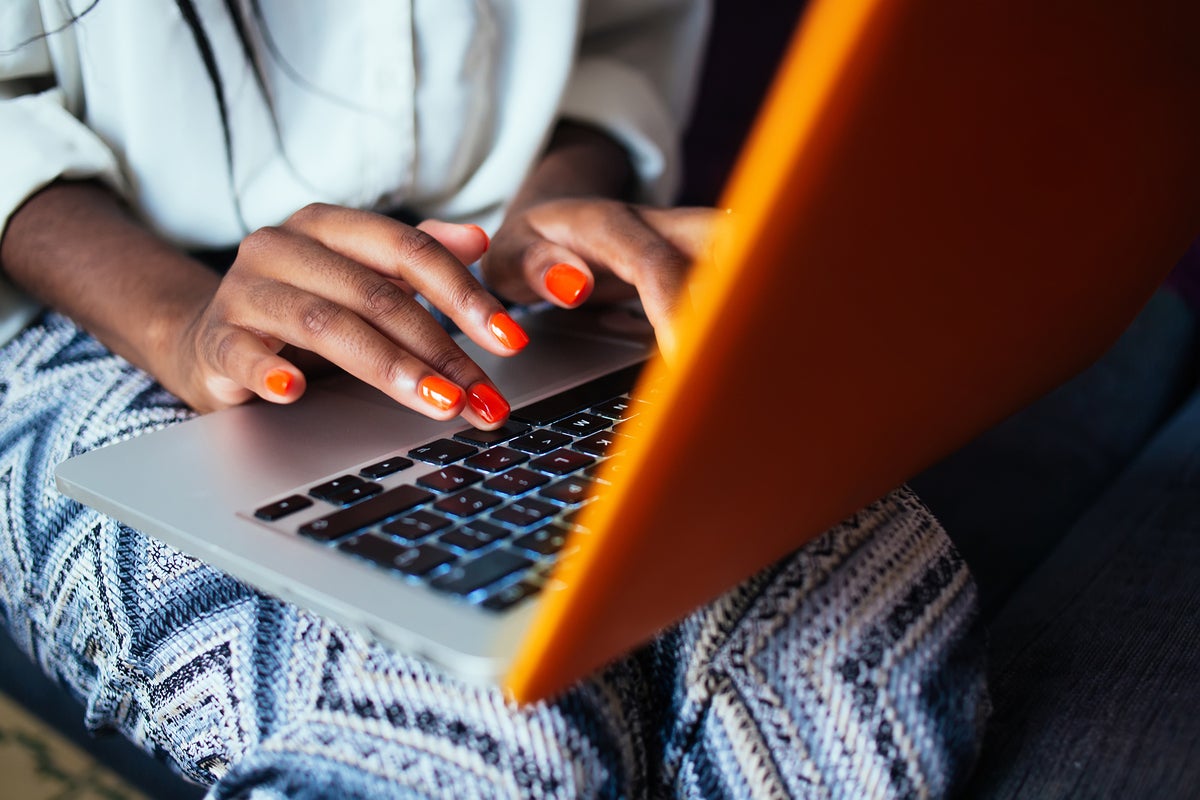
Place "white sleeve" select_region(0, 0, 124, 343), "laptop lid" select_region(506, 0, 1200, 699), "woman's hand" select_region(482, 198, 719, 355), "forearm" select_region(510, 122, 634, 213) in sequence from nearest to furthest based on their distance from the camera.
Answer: "laptop lid" select_region(506, 0, 1200, 699) → "woman's hand" select_region(482, 198, 719, 355) → "white sleeve" select_region(0, 0, 124, 343) → "forearm" select_region(510, 122, 634, 213)

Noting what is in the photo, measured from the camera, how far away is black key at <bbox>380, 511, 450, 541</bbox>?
350 millimetres

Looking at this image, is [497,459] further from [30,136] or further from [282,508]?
[30,136]

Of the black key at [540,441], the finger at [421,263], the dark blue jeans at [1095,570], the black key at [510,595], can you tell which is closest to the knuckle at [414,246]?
the finger at [421,263]

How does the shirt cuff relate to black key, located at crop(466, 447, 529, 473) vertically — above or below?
above

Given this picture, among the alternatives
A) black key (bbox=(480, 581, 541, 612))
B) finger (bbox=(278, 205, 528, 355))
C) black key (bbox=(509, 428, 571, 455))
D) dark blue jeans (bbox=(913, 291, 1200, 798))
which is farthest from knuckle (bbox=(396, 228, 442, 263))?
dark blue jeans (bbox=(913, 291, 1200, 798))

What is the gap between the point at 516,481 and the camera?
15.6 inches

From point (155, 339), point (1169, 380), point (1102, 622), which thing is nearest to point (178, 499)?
point (155, 339)

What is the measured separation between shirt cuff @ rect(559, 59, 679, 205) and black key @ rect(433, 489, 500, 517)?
57 centimetres

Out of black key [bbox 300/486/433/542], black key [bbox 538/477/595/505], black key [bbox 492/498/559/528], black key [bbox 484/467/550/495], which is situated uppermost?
black key [bbox 492/498/559/528]

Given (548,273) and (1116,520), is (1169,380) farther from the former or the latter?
(548,273)

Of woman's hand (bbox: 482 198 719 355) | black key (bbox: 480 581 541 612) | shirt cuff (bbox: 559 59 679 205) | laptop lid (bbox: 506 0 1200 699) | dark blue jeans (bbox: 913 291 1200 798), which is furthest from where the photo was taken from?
shirt cuff (bbox: 559 59 679 205)

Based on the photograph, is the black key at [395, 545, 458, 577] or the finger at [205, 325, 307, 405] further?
the finger at [205, 325, 307, 405]

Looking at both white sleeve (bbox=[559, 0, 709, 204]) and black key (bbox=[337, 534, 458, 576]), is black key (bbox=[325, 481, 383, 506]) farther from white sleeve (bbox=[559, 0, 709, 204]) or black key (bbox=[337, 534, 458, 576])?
white sleeve (bbox=[559, 0, 709, 204])

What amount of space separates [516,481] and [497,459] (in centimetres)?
3
